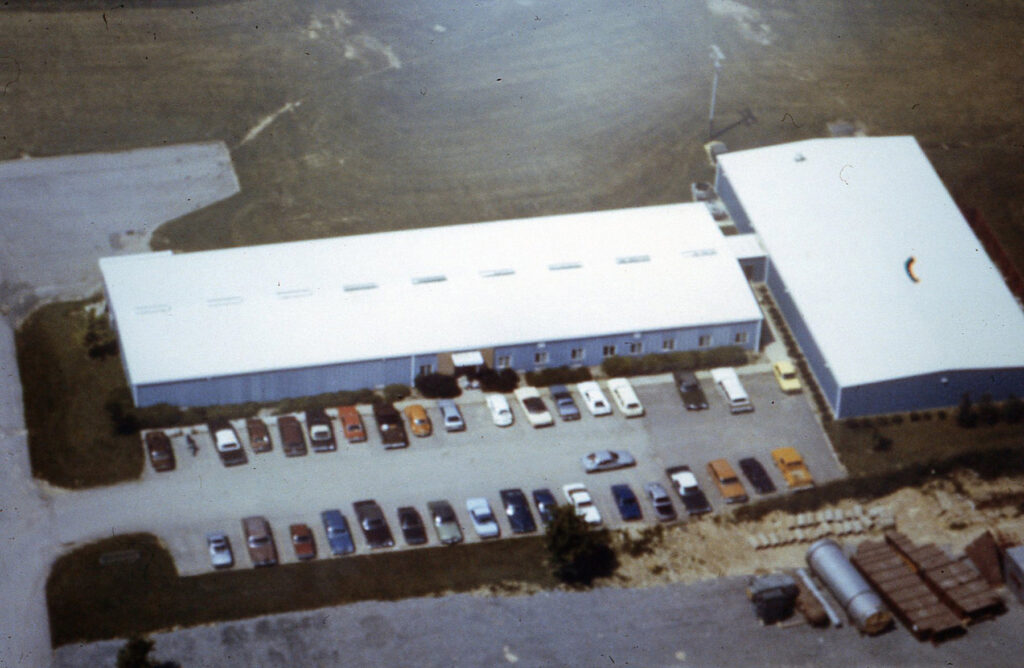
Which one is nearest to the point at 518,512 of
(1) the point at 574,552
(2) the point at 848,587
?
(1) the point at 574,552

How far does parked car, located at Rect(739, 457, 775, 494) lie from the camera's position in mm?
84438

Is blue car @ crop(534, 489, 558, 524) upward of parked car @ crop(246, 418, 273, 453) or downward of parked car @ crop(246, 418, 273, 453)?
downward

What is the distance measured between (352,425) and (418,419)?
4171 millimetres

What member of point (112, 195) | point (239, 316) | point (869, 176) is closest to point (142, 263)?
point (239, 316)

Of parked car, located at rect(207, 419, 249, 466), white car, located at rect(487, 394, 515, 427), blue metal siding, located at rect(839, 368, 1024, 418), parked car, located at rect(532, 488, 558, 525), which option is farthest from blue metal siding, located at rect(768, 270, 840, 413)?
parked car, located at rect(207, 419, 249, 466)

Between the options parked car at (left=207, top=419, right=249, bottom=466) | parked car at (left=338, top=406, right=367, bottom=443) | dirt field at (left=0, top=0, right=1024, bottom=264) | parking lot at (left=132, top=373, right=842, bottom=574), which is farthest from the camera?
dirt field at (left=0, top=0, right=1024, bottom=264)

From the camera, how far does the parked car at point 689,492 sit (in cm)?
8288

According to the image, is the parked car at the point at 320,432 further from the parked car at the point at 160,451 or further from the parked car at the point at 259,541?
the parked car at the point at 160,451

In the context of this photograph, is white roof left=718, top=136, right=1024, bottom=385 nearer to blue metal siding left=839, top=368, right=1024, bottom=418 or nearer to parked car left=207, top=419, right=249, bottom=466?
blue metal siding left=839, top=368, right=1024, bottom=418

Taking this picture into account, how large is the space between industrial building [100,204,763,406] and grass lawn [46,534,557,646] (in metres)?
14.1

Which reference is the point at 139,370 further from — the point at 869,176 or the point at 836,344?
the point at 869,176

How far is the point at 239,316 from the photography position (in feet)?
303

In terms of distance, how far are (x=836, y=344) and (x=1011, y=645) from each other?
2416cm

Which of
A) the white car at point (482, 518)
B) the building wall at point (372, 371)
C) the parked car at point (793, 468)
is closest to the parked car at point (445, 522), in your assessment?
the white car at point (482, 518)
